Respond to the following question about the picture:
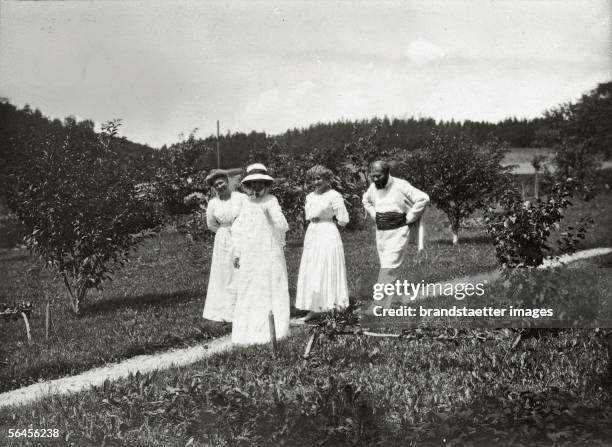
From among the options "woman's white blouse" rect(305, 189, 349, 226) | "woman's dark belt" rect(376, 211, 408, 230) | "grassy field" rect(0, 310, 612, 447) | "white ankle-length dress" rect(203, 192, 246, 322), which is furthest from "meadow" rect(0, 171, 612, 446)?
"woman's dark belt" rect(376, 211, 408, 230)

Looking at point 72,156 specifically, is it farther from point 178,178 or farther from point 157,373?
point 178,178

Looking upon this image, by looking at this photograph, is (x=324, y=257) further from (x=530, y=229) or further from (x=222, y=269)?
(x=530, y=229)

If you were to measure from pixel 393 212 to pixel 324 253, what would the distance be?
45.2 inches

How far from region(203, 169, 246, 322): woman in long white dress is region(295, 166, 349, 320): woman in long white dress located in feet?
3.59

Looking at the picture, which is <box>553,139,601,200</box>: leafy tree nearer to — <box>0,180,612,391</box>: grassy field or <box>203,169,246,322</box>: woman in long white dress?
<box>0,180,612,391</box>: grassy field

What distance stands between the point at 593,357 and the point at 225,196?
→ 17.4 ft

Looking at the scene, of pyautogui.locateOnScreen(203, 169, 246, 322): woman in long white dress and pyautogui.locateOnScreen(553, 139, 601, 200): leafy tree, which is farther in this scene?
pyautogui.locateOnScreen(553, 139, 601, 200): leafy tree

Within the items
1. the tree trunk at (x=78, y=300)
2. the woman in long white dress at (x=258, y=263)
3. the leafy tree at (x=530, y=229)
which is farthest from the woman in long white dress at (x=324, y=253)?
the tree trunk at (x=78, y=300)

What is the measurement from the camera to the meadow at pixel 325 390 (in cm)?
385

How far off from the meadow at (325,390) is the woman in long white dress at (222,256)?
0.29m

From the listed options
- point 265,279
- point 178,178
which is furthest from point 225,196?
point 178,178

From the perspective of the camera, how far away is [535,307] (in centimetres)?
582

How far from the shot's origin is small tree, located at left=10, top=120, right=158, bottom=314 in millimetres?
9102

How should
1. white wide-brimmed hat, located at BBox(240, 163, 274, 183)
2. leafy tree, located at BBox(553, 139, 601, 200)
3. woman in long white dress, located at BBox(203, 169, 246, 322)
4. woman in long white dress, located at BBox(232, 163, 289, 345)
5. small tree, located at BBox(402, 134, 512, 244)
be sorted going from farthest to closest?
leafy tree, located at BBox(553, 139, 601, 200)
small tree, located at BBox(402, 134, 512, 244)
woman in long white dress, located at BBox(203, 169, 246, 322)
woman in long white dress, located at BBox(232, 163, 289, 345)
white wide-brimmed hat, located at BBox(240, 163, 274, 183)
